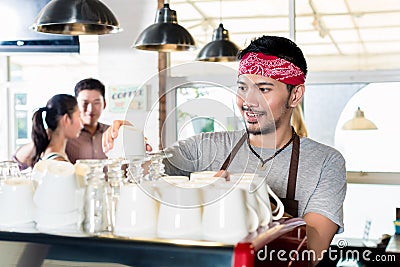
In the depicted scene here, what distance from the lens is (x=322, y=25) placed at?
15.2 ft

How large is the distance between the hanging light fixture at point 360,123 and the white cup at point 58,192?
354 centimetres

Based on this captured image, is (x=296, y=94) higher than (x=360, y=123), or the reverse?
(x=296, y=94)

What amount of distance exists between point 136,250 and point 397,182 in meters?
3.65

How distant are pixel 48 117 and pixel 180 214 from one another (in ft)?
12.0

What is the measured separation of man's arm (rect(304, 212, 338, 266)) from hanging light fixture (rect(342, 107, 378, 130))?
278 cm

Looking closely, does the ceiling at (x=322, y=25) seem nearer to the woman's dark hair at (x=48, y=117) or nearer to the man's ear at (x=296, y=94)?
the woman's dark hair at (x=48, y=117)

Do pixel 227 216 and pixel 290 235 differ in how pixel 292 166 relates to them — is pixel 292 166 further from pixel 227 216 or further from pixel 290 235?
pixel 227 216

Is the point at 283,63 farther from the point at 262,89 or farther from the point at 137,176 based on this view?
the point at 137,176

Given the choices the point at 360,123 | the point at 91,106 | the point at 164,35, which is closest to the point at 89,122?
the point at 91,106

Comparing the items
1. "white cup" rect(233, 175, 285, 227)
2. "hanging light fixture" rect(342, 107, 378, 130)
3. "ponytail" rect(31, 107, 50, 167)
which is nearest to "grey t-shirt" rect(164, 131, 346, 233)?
"white cup" rect(233, 175, 285, 227)

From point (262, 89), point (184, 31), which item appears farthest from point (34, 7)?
point (262, 89)

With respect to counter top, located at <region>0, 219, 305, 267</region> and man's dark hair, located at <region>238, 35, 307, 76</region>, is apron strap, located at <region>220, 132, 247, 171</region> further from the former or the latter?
counter top, located at <region>0, 219, 305, 267</region>

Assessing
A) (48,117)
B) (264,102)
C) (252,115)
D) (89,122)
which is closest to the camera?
(252,115)

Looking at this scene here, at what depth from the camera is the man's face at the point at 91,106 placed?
496 centimetres
